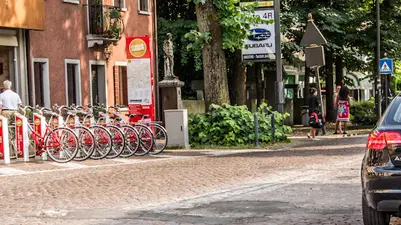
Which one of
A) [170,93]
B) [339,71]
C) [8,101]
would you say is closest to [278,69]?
[170,93]

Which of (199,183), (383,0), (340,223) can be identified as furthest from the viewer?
(383,0)

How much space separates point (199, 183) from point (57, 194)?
2.37 metres

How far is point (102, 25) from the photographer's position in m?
33.0

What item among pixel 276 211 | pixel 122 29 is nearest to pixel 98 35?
pixel 122 29

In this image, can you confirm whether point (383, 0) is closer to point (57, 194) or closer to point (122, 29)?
point (122, 29)

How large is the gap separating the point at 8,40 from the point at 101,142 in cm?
720

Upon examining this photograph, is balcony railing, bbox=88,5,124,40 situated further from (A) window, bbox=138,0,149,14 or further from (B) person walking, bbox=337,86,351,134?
(B) person walking, bbox=337,86,351,134

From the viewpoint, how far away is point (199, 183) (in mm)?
15781

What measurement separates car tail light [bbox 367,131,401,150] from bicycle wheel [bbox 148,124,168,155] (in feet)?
50.6

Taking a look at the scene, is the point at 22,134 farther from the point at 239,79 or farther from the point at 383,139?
the point at 239,79

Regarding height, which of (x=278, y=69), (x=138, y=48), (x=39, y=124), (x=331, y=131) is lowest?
(x=331, y=131)

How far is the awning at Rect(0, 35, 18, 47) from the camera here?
93.7ft

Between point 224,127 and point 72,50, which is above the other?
point 72,50

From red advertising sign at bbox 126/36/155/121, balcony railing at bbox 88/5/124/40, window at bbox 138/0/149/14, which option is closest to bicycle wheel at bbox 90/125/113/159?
red advertising sign at bbox 126/36/155/121
